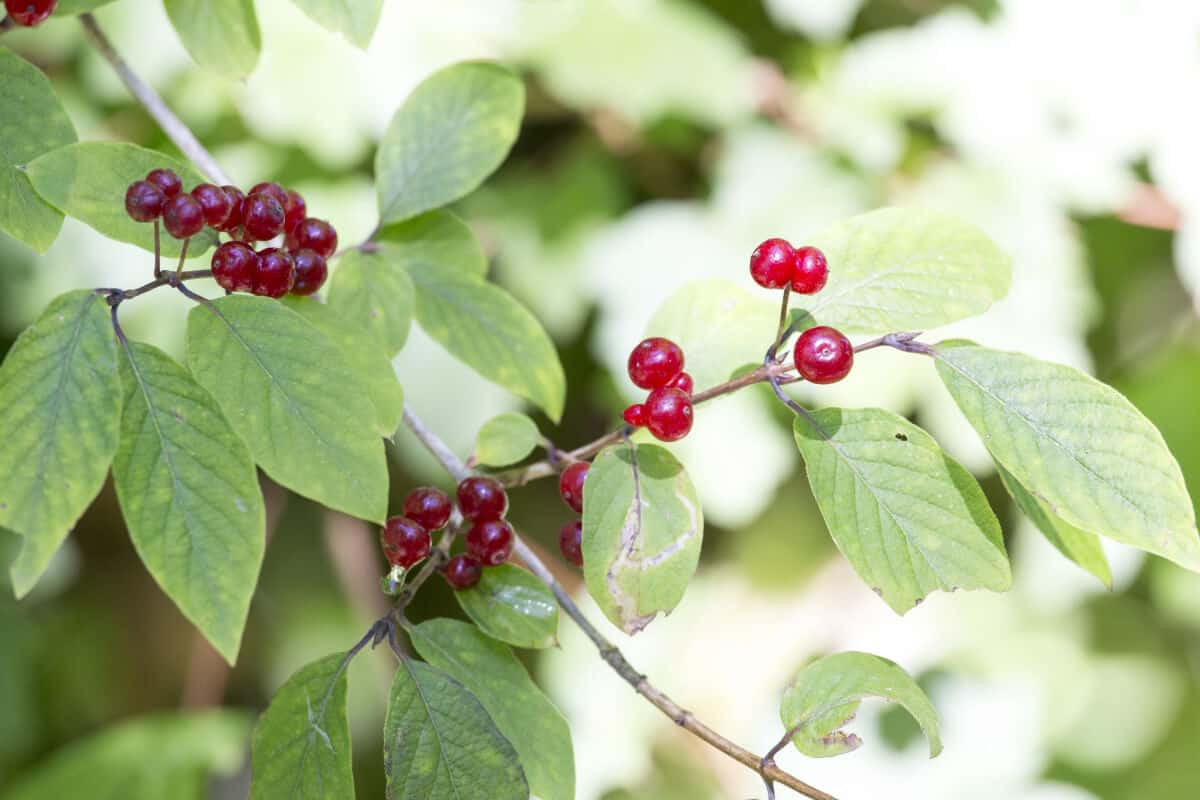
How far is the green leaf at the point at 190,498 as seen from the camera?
1.35 feet

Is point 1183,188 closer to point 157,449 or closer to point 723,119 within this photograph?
point 723,119

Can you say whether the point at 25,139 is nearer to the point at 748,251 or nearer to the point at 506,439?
A: the point at 506,439

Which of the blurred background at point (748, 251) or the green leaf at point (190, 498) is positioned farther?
the blurred background at point (748, 251)

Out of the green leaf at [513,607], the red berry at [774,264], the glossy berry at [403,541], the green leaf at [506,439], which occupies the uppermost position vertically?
the red berry at [774,264]

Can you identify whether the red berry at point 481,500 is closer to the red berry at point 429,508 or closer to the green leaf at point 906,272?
the red berry at point 429,508

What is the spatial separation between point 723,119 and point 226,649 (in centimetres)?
105

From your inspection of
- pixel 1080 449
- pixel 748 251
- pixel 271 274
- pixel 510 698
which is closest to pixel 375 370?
pixel 271 274

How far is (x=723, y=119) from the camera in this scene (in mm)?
1296

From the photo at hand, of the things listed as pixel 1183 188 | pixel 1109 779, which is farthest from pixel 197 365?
pixel 1109 779

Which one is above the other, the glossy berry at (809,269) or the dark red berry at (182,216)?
the glossy berry at (809,269)

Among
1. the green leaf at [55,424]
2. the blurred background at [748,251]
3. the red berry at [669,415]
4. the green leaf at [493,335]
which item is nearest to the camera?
the green leaf at [55,424]

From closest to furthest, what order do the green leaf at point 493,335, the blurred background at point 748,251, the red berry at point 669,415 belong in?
the red berry at point 669,415, the green leaf at point 493,335, the blurred background at point 748,251

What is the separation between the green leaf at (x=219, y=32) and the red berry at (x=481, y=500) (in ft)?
0.95

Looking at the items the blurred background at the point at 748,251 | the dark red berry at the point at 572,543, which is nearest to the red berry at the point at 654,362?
the dark red berry at the point at 572,543
